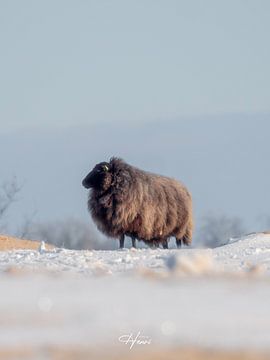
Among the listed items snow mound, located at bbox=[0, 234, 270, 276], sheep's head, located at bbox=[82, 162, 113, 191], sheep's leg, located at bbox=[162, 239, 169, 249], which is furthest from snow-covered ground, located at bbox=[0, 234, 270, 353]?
sheep's leg, located at bbox=[162, 239, 169, 249]

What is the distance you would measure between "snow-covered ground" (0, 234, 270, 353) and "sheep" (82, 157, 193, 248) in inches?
608

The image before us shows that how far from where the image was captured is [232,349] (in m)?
6.62

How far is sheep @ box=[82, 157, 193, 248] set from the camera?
26.0 m

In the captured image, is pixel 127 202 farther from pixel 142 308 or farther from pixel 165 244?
pixel 142 308

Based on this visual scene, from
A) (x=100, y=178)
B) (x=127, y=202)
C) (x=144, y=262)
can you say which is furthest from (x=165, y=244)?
(x=144, y=262)

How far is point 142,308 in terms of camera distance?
7684 mm

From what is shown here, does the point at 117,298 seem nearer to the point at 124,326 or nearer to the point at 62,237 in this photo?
the point at 124,326

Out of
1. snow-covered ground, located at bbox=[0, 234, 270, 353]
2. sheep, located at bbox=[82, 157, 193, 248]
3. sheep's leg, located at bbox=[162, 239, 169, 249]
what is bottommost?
snow-covered ground, located at bbox=[0, 234, 270, 353]

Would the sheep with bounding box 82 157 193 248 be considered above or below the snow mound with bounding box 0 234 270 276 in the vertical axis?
above

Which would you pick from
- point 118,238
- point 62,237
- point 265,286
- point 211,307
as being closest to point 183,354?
point 211,307

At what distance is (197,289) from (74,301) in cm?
110

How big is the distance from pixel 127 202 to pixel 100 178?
3.15 ft

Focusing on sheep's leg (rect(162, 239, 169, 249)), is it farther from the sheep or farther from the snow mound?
the snow mound

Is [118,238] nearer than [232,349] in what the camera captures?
No
